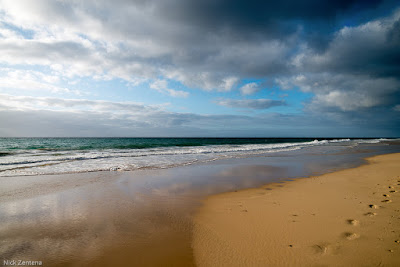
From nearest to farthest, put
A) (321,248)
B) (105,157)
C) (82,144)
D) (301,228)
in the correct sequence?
(321,248)
(301,228)
(105,157)
(82,144)

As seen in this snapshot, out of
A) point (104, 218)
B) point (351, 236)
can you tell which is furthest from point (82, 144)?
point (351, 236)

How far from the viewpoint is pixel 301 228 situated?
152 inches

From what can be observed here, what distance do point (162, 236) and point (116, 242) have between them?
861 millimetres

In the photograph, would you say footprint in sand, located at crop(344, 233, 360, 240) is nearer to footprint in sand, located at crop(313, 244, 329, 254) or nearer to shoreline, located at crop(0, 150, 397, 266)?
footprint in sand, located at crop(313, 244, 329, 254)

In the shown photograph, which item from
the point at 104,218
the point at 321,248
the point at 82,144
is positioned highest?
the point at 82,144

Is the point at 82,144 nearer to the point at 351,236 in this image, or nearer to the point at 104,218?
the point at 104,218

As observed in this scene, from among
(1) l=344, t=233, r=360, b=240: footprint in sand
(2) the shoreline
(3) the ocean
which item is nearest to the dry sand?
(1) l=344, t=233, r=360, b=240: footprint in sand

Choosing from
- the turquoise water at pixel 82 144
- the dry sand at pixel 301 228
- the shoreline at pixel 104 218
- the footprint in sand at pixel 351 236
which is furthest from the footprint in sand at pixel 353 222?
the turquoise water at pixel 82 144

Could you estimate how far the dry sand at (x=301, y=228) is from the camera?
2.99 metres

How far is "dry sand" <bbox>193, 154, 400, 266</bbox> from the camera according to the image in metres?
2.99

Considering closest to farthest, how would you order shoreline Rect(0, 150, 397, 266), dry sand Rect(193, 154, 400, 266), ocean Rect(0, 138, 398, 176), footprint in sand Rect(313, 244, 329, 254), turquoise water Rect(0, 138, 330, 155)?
dry sand Rect(193, 154, 400, 266), footprint in sand Rect(313, 244, 329, 254), shoreline Rect(0, 150, 397, 266), ocean Rect(0, 138, 398, 176), turquoise water Rect(0, 138, 330, 155)

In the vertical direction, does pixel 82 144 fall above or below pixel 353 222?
above

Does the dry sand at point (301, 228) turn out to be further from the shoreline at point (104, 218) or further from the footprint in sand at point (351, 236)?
the shoreline at point (104, 218)

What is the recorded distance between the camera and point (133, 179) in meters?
8.82
